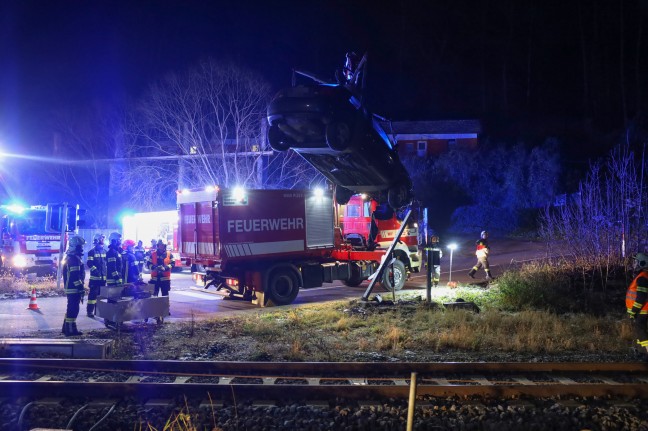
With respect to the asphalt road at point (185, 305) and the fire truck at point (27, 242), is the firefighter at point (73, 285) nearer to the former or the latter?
the asphalt road at point (185, 305)

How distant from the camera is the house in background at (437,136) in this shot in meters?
43.8

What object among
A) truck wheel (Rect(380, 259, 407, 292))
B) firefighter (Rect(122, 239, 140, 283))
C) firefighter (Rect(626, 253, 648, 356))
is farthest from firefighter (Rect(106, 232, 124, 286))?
firefighter (Rect(626, 253, 648, 356))

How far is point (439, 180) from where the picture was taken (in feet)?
123

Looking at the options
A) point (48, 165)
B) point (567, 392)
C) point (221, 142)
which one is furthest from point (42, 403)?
point (48, 165)

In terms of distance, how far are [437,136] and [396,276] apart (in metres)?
31.7

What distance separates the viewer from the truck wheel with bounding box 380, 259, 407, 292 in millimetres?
14711

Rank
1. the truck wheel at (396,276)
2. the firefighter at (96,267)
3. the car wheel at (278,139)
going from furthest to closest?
1. the truck wheel at (396,276)
2. the firefighter at (96,267)
3. the car wheel at (278,139)

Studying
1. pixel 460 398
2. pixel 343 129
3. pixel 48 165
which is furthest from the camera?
pixel 48 165

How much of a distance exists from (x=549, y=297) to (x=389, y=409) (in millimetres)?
7190

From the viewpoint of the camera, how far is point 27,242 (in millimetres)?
18188

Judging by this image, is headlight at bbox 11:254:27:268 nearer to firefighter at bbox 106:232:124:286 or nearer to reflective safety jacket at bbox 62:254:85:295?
firefighter at bbox 106:232:124:286

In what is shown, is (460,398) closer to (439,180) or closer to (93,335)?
(93,335)

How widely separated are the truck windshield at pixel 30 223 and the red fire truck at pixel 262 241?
26.5 ft

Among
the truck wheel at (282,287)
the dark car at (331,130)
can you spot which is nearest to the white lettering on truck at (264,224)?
the truck wheel at (282,287)
